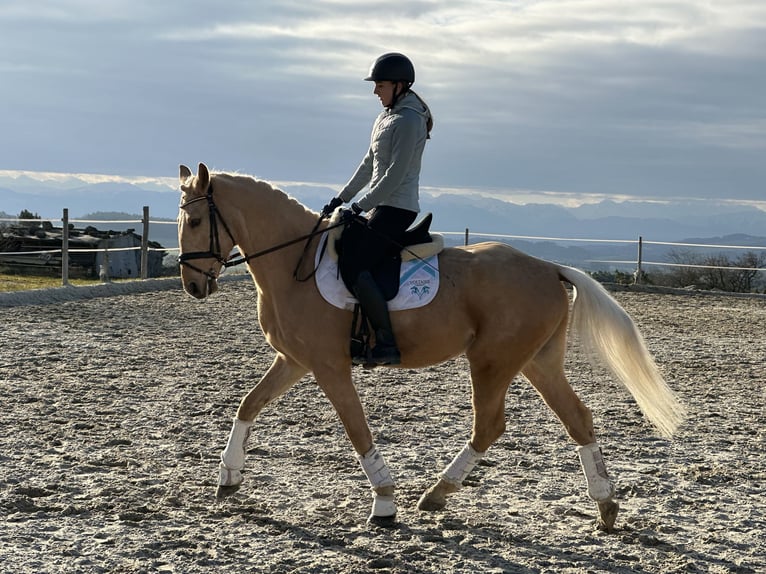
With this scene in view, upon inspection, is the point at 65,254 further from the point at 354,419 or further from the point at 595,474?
the point at 595,474

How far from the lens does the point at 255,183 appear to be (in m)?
4.93

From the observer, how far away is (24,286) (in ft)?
52.2

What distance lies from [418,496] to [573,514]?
836 millimetres

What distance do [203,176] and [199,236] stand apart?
31 centimetres

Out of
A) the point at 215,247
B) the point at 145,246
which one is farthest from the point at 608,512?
the point at 145,246

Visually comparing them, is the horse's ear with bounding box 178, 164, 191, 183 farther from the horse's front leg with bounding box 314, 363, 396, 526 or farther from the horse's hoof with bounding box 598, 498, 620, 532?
the horse's hoof with bounding box 598, 498, 620, 532

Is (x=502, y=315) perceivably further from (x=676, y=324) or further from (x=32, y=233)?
(x=32, y=233)

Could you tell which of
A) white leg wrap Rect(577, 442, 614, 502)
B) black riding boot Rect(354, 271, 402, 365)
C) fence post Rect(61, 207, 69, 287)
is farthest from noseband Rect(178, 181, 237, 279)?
fence post Rect(61, 207, 69, 287)

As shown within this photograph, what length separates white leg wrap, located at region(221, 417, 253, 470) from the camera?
481 cm

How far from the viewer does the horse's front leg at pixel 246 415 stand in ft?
15.8

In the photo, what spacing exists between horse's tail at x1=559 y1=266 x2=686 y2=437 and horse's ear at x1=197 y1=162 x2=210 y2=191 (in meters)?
1.93

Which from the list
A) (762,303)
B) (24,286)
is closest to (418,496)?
(24,286)

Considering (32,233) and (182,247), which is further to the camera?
(32,233)

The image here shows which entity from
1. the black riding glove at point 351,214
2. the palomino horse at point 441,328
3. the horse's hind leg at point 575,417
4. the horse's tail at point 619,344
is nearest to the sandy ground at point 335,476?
the horse's hind leg at point 575,417
